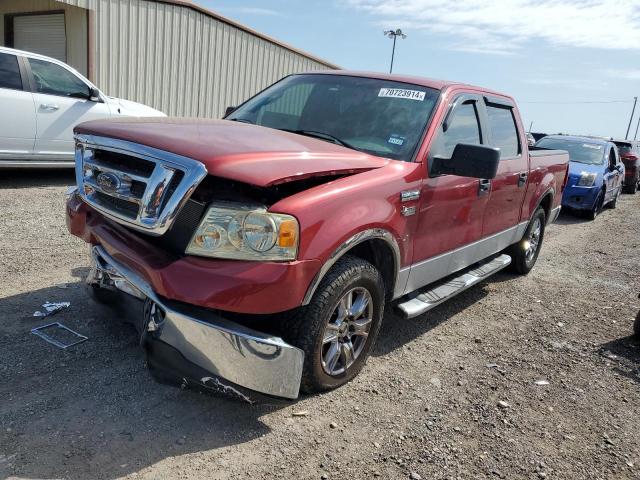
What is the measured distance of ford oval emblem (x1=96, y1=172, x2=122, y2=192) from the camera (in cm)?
290

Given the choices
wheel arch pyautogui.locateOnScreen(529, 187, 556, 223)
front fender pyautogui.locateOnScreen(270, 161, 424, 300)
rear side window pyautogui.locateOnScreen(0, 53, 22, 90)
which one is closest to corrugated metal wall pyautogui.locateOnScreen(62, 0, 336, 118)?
rear side window pyautogui.locateOnScreen(0, 53, 22, 90)

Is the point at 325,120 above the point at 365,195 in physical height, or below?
above

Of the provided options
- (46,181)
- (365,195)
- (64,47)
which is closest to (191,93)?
(64,47)

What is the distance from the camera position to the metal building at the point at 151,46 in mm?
11828

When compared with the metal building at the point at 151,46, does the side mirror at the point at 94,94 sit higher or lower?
lower

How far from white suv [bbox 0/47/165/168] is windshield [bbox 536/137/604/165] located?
923 cm

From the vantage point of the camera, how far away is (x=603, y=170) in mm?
11508

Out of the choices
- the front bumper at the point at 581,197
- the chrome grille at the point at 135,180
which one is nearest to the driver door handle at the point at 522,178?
the chrome grille at the point at 135,180

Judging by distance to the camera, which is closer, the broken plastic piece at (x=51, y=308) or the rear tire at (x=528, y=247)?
the broken plastic piece at (x=51, y=308)

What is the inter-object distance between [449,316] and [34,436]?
11.2ft

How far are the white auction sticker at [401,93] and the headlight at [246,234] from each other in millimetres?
1814

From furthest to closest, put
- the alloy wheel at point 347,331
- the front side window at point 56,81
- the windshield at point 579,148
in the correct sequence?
the windshield at point 579,148 < the front side window at point 56,81 < the alloy wheel at point 347,331

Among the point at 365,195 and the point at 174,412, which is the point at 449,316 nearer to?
the point at 365,195

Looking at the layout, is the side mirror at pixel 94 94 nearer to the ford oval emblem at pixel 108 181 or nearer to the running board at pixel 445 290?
the ford oval emblem at pixel 108 181
